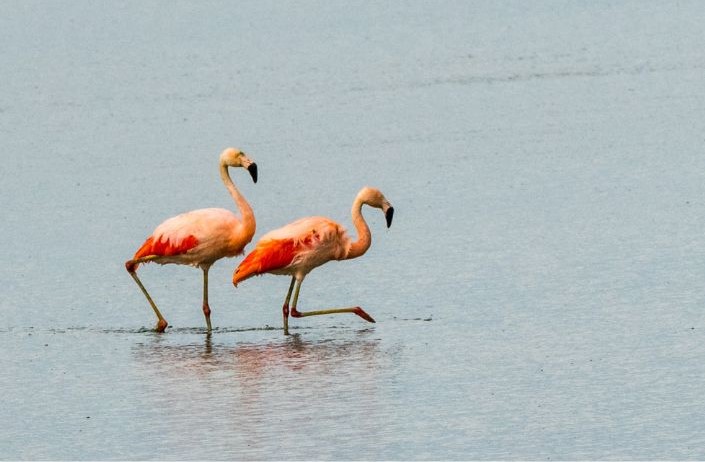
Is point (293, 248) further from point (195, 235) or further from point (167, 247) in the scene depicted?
point (167, 247)

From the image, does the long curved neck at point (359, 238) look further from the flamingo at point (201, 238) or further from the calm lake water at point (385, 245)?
the flamingo at point (201, 238)

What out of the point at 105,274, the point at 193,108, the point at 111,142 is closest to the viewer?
the point at 105,274

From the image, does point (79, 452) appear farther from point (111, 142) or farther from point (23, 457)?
point (111, 142)

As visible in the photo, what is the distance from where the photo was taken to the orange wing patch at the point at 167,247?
440 inches

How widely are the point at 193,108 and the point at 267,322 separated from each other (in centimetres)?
988

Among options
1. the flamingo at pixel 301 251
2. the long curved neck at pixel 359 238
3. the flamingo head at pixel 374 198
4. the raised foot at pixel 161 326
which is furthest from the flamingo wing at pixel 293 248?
the raised foot at pixel 161 326

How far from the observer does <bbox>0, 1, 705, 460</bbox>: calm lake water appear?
8.05 m

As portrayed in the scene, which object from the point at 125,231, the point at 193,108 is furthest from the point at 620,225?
the point at 193,108

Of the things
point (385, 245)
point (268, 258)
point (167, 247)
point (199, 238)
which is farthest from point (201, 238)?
point (385, 245)

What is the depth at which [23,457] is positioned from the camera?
25.1 feet

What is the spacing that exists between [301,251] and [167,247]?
94 centimetres

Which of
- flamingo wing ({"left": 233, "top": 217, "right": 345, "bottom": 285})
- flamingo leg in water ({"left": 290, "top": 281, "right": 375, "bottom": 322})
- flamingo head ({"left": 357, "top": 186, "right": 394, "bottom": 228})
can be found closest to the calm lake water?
flamingo leg in water ({"left": 290, "top": 281, "right": 375, "bottom": 322})

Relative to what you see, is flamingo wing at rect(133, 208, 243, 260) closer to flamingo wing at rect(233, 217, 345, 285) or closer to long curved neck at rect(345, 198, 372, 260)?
flamingo wing at rect(233, 217, 345, 285)

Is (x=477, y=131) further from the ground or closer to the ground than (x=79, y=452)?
further from the ground
